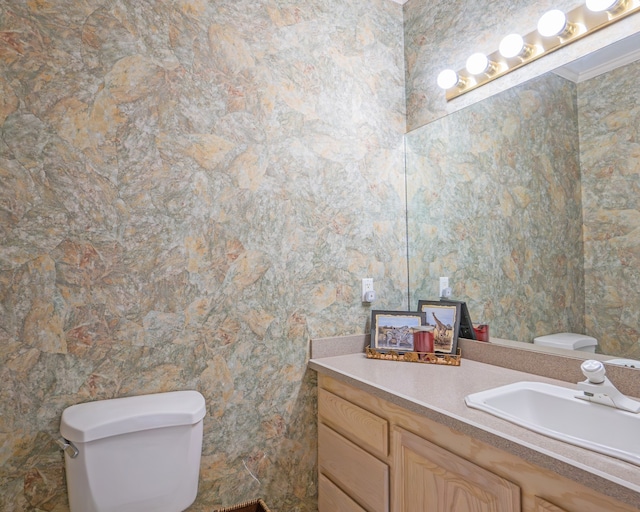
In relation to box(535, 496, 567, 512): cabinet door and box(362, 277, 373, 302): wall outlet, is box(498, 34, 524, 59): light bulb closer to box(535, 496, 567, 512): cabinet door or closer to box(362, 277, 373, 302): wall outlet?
box(362, 277, 373, 302): wall outlet

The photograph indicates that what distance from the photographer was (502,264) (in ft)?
5.46

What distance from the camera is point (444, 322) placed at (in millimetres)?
1777

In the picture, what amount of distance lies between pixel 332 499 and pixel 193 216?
51.9 inches

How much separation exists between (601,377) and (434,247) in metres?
1.00

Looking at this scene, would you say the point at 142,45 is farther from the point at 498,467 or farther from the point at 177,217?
the point at 498,467

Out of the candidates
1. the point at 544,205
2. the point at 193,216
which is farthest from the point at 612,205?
the point at 193,216

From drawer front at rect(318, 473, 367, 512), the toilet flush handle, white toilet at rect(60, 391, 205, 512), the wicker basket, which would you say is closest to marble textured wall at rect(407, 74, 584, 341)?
drawer front at rect(318, 473, 367, 512)

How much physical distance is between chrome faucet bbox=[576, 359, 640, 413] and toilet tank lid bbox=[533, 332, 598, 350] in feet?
0.96

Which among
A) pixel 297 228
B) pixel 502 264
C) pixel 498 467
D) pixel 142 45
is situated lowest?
pixel 498 467

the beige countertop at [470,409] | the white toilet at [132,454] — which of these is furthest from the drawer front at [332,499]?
the white toilet at [132,454]

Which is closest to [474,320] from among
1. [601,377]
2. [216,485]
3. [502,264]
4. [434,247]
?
[502,264]

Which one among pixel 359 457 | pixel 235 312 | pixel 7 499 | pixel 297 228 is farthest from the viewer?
pixel 297 228

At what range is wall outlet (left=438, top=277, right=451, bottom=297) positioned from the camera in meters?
1.90

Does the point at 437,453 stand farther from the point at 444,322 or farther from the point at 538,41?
the point at 538,41
